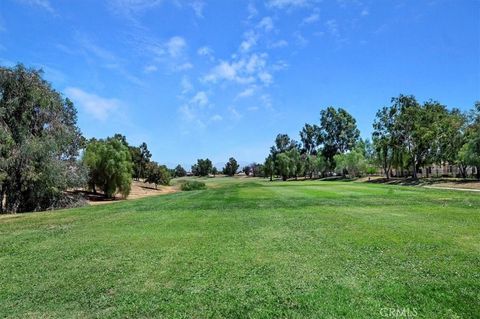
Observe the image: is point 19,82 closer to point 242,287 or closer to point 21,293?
point 21,293

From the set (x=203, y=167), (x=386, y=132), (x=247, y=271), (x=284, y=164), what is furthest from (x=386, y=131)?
(x=203, y=167)

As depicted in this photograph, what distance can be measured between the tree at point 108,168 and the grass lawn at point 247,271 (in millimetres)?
28865

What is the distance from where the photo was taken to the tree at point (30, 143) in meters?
23.5

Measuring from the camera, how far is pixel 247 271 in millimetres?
6688

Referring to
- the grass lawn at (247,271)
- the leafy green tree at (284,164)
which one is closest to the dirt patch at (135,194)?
the grass lawn at (247,271)

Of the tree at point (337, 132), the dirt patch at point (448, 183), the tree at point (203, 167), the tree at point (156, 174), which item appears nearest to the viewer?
the dirt patch at point (448, 183)

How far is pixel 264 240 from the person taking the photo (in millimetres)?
9602

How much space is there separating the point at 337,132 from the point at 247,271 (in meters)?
95.5

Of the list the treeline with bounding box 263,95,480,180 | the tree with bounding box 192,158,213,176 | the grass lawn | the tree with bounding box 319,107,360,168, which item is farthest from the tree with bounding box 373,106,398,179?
the tree with bounding box 192,158,213,176

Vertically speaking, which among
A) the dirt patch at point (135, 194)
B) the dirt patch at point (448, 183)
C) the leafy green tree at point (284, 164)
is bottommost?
the dirt patch at point (135, 194)

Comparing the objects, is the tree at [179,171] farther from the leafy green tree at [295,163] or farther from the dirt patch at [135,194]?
the dirt patch at [135,194]

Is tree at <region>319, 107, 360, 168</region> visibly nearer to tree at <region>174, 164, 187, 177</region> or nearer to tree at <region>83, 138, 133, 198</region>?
tree at <region>83, 138, 133, 198</region>

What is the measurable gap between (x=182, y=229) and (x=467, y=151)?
43311mm

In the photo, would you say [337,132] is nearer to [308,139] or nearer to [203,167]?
[308,139]
